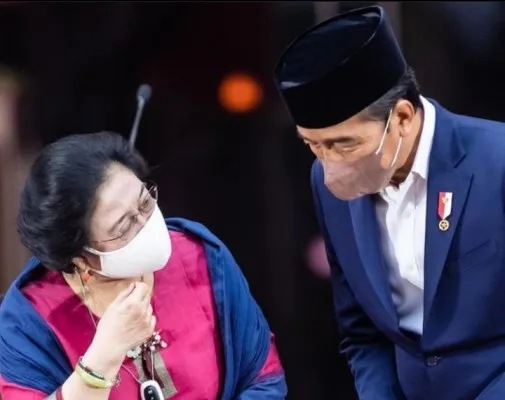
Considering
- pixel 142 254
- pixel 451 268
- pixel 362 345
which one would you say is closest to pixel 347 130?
pixel 451 268

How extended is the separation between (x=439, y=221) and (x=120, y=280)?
0.83 m

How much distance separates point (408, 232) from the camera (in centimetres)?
243

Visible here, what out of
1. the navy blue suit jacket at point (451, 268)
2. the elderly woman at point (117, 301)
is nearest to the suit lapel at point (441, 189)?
the navy blue suit jacket at point (451, 268)

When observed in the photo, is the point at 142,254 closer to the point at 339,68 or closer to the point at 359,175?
the point at 359,175

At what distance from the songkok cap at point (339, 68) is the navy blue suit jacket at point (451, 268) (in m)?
0.22

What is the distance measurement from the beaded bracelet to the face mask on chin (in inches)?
27.1

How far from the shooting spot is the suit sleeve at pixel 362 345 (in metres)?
2.60

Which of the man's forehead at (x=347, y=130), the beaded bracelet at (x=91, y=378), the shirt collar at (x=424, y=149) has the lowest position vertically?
the beaded bracelet at (x=91, y=378)

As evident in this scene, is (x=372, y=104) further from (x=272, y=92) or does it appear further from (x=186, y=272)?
(x=272, y=92)

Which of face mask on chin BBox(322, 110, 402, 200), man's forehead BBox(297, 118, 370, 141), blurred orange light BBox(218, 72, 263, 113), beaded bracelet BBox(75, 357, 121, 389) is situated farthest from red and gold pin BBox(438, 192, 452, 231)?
blurred orange light BBox(218, 72, 263, 113)

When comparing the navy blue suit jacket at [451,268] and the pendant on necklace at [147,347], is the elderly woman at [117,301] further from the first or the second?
the navy blue suit jacket at [451,268]

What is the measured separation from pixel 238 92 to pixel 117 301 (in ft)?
5.06

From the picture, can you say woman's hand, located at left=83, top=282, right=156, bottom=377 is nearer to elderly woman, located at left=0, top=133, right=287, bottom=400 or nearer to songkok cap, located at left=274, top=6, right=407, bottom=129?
elderly woman, located at left=0, top=133, right=287, bottom=400

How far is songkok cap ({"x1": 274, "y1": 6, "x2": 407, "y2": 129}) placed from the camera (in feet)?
7.24
